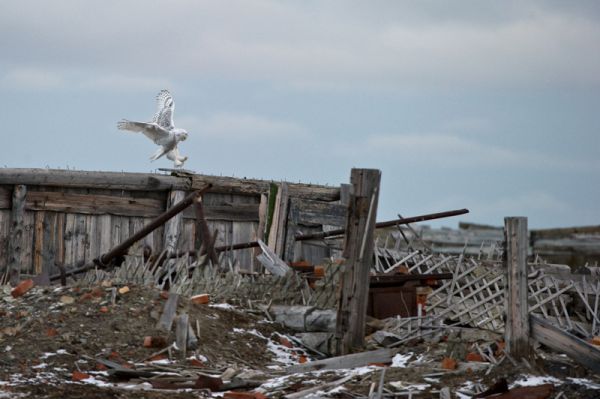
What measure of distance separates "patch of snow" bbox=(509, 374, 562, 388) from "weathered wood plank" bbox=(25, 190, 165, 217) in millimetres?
7683

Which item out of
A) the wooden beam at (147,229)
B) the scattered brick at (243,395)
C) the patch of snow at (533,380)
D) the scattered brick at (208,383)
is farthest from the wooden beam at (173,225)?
the patch of snow at (533,380)

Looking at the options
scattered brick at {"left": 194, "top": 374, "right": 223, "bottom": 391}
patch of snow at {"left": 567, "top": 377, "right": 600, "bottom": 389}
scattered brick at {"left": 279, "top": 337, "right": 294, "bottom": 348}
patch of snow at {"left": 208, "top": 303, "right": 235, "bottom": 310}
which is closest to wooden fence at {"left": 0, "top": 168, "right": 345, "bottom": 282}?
patch of snow at {"left": 208, "top": 303, "right": 235, "bottom": 310}

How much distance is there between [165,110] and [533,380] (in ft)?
29.7

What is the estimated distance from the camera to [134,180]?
13609mm

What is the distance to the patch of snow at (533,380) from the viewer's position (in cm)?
730

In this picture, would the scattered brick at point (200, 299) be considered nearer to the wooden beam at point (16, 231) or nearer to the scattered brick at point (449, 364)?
the scattered brick at point (449, 364)

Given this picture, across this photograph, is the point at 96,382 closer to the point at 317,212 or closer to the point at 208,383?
the point at 208,383

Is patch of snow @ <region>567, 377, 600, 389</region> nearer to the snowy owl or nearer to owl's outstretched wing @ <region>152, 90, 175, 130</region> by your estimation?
the snowy owl

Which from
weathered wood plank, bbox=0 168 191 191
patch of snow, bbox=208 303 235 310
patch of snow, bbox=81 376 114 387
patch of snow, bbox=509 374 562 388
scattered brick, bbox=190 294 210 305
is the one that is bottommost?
patch of snow, bbox=81 376 114 387

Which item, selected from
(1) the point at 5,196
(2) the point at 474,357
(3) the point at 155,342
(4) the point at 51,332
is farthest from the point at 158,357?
(1) the point at 5,196

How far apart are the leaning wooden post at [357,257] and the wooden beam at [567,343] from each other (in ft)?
6.24

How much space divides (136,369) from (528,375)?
10.9ft

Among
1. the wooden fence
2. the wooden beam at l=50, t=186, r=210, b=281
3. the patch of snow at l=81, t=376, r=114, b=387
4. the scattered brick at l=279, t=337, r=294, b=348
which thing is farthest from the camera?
the wooden fence

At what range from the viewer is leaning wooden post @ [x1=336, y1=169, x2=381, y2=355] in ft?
29.9
